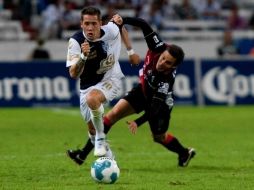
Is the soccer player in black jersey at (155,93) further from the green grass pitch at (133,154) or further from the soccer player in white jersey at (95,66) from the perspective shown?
the soccer player in white jersey at (95,66)

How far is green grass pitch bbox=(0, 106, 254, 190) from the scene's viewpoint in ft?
34.6

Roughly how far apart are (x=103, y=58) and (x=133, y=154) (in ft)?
9.85

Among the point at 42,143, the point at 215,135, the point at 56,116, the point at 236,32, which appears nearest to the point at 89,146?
the point at 42,143

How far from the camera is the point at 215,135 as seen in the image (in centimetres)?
1783

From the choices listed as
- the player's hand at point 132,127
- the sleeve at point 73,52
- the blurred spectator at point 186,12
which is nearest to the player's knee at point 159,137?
the player's hand at point 132,127

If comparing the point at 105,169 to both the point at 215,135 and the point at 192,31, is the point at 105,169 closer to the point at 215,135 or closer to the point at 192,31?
the point at 215,135

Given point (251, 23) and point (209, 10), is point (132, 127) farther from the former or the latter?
point (251, 23)

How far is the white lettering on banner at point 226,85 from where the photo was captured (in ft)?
82.4

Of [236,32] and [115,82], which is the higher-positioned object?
[115,82]

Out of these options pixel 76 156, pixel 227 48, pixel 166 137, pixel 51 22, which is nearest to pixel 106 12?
pixel 51 22

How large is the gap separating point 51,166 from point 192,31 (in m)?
19.5

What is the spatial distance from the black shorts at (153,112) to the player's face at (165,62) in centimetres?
53

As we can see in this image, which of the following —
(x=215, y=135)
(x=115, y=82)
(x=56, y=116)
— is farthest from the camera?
(x=56, y=116)

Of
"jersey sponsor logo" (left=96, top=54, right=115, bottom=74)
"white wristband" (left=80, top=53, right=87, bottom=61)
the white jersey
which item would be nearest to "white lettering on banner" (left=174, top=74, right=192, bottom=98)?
the white jersey
